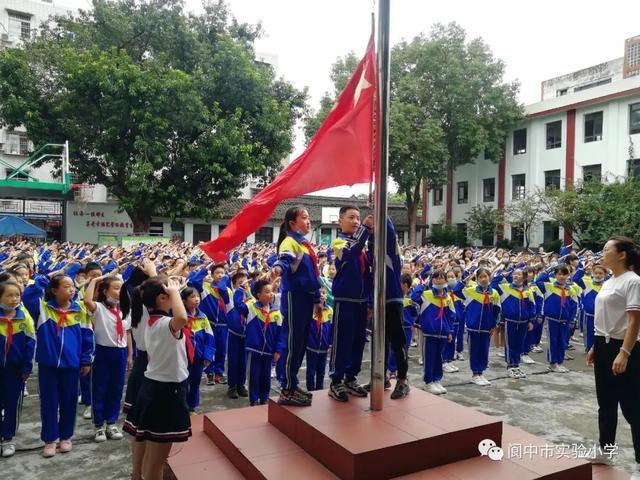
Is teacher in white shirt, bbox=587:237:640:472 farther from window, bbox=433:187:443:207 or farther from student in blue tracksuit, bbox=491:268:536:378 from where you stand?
window, bbox=433:187:443:207

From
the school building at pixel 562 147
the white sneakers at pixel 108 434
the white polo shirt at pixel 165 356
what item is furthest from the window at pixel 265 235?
the white polo shirt at pixel 165 356

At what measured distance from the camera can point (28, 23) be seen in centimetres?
2708

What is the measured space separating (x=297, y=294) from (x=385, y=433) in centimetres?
118

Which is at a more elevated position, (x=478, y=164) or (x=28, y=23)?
(x=28, y=23)

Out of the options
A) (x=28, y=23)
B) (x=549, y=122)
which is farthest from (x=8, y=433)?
(x=28, y=23)

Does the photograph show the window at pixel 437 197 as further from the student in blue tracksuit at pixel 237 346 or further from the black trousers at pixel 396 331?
the black trousers at pixel 396 331

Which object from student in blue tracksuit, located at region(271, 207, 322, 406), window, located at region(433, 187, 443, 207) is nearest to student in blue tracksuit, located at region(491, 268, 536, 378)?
student in blue tracksuit, located at region(271, 207, 322, 406)

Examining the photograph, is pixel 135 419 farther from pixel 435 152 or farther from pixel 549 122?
pixel 549 122

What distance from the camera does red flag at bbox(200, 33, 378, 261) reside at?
12.3 feet

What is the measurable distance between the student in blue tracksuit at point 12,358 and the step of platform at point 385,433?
2.26m

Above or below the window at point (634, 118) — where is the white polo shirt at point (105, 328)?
below

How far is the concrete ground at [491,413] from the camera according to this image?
4.11 m

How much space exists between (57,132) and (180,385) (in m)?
18.0

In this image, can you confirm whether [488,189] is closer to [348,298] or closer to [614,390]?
[614,390]
